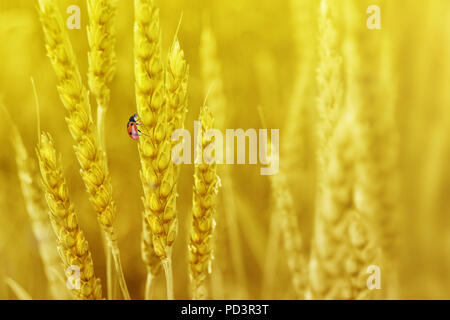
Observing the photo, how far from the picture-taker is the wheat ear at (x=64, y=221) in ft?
1.35

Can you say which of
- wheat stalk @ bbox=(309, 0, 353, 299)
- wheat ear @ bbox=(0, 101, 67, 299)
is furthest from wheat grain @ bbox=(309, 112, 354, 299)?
wheat ear @ bbox=(0, 101, 67, 299)

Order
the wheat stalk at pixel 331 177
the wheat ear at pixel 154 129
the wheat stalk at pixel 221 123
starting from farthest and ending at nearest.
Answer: the wheat stalk at pixel 221 123
the wheat stalk at pixel 331 177
the wheat ear at pixel 154 129

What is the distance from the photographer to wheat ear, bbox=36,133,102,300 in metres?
0.41

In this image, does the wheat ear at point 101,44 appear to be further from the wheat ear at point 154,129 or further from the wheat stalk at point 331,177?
the wheat stalk at point 331,177

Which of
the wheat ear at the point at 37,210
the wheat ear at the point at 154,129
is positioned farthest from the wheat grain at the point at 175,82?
the wheat ear at the point at 37,210

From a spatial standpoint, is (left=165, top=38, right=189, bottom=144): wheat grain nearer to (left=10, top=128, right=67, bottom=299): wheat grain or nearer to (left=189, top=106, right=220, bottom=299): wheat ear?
(left=189, top=106, right=220, bottom=299): wheat ear

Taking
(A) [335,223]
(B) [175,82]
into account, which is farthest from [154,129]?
(A) [335,223]

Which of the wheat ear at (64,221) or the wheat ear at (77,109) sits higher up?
the wheat ear at (77,109)

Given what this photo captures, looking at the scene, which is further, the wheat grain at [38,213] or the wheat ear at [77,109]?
the wheat grain at [38,213]

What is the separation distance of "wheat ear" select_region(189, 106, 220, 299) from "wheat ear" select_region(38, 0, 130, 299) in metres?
0.10

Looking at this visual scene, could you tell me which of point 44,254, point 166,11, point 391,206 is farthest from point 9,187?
point 391,206

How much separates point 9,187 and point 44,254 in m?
0.13

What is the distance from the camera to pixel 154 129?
14.6 inches

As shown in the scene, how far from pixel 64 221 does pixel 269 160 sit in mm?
296
